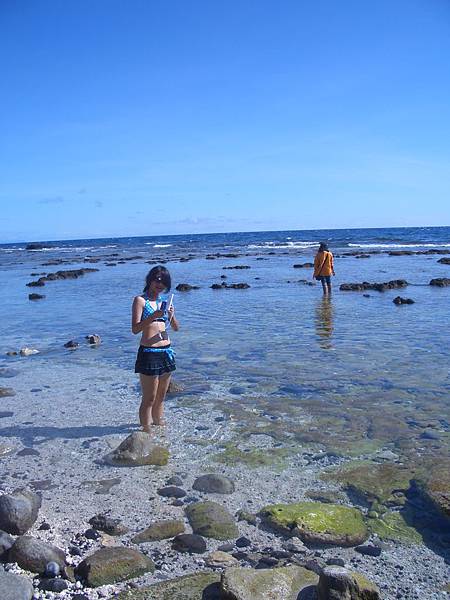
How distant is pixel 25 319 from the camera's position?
16891 mm

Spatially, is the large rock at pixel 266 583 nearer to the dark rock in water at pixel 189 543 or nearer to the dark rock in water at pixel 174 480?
the dark rock in water at pixel 189 543

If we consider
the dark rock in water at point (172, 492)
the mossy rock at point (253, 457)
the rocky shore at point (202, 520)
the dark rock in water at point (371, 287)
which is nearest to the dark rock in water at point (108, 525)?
the rocky shore at point (202, 520)

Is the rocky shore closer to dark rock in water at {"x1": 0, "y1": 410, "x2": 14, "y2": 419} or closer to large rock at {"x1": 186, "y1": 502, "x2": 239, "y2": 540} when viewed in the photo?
large rock at {"x1": 186, "y1": 502, "x2": 239, "y2": 540}

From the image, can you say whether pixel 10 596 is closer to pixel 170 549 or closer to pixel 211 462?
pixel 170 549

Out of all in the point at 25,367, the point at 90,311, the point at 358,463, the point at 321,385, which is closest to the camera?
the point at 358,463

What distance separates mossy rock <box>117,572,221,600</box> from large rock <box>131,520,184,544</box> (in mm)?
667

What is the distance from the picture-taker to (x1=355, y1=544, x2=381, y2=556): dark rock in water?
414cm

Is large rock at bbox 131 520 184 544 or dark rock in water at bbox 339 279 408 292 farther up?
dark rock in water at bbox 339 279 408 292

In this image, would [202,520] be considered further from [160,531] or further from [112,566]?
[112,566]

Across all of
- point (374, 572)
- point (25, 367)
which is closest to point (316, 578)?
point (374, 572)

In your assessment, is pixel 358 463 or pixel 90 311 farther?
pixel 90 311

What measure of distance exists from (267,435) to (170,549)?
250cm

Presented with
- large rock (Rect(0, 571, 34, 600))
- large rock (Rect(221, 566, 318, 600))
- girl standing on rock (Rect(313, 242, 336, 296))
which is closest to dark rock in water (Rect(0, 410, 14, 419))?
large rock (Rect(0, 571, 34, 600))

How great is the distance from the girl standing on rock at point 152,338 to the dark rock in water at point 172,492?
1540 mm
